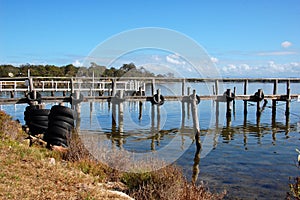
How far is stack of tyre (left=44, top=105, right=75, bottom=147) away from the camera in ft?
37.8

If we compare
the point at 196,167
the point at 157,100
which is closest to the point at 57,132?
the point at 196,167

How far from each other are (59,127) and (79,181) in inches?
206

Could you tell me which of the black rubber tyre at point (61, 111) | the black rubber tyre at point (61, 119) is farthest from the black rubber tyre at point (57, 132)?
the black rubber tyre at point (61, 111)

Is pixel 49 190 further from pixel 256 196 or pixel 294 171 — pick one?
pixel 294 171

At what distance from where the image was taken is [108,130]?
20312 millimetres

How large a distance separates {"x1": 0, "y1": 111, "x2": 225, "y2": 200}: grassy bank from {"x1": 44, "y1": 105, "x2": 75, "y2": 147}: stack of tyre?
7.28 ft

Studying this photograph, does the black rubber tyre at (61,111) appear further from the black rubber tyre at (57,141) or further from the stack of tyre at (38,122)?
the stack of tyre at (38,122)

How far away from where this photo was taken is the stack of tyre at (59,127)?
11.5 metres

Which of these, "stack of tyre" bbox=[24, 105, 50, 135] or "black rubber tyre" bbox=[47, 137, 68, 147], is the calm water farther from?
"black rubber tyre" bbox=[47, 137, 68, 147]

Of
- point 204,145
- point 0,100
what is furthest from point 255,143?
point 0,100

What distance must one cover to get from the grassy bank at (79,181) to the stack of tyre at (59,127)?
2.22 meters

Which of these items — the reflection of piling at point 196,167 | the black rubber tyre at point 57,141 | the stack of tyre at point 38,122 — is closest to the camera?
the reflection of piling at point 196,167

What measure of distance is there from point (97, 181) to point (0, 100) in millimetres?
14322

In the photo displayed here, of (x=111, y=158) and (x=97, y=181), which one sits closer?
(x=97, y=181)
